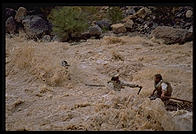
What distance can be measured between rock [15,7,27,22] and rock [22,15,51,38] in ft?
0.11

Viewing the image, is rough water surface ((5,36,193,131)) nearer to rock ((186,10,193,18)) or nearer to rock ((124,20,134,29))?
rock ((124,20,134,29))

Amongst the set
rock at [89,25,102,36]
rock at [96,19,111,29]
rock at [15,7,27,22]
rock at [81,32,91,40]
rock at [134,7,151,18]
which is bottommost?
rock at [81,32,91,40]

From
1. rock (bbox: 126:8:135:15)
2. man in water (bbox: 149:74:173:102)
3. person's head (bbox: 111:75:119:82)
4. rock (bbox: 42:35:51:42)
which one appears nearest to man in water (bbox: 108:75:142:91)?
person's head (bbox: 111:75:119:82)

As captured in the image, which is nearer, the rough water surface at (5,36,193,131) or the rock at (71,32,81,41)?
the rough water surface at (5,36,193,131)

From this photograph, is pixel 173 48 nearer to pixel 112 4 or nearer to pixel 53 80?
pixel 112 4

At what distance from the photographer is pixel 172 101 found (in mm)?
2086

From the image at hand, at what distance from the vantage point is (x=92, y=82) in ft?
8.28

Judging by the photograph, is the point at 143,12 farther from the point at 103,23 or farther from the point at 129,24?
the point at 103,23

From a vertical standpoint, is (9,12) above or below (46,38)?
above

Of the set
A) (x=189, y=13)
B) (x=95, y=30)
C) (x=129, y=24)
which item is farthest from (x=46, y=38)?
(x=189, y=13)

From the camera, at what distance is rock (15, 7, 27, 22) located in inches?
98.7

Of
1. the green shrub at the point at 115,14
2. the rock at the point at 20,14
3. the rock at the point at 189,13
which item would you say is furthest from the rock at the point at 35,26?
the rock at the point at 189,13

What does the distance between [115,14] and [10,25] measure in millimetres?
935

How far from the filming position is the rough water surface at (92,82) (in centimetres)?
186
